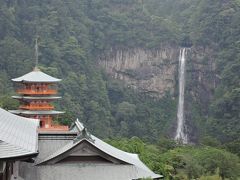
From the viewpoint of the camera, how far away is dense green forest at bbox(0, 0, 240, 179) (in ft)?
218

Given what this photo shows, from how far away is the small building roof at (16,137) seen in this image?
323 inches

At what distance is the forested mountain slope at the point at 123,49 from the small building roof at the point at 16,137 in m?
49.6

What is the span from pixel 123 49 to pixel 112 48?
1646mm

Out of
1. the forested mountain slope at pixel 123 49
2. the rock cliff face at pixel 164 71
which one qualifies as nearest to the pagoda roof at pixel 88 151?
the forested mountain slope at pixel 123 49

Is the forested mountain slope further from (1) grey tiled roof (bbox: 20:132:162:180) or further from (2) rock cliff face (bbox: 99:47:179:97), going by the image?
(1) grey tiled roof (bbox: 20:132:162:180)

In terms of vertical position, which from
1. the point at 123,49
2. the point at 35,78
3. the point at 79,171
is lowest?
the point at 79,171

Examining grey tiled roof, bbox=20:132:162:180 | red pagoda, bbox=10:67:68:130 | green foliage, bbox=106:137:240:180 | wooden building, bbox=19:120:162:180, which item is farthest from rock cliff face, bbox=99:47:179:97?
wooden building, bbox=19:120:162:180

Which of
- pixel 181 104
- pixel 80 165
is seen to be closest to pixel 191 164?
pixel 80 165

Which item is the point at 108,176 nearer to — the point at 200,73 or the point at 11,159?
the point at 11,159

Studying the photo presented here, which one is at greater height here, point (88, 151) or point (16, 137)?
point (16, 137)

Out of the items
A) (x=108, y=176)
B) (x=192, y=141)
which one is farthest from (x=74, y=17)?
(x=108, y=176)

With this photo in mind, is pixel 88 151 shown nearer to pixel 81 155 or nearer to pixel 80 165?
pixel 81 155

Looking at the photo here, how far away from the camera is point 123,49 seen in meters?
80.5

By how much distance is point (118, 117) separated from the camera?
7269cm
